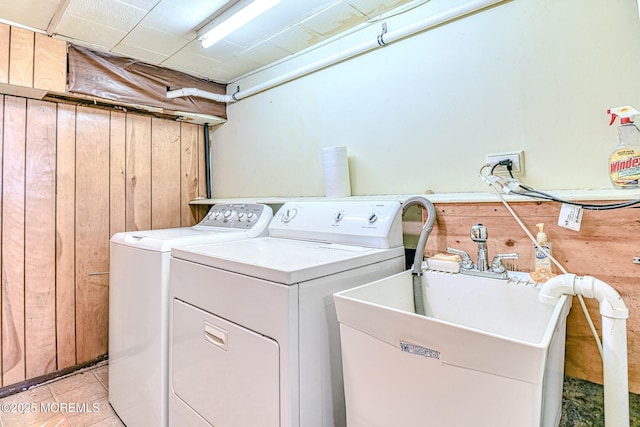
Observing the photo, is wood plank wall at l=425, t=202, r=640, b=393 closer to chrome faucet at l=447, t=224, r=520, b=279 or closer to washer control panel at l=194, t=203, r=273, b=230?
chrome faucet at l=447, t=224, r=520, b=279

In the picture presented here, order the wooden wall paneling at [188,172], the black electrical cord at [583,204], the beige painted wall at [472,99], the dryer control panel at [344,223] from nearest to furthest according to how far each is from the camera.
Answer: the black electrical cord at [583,204]
the beige painted wall at [472,99]
the dryer control panel at [344,223]
the wooden wall paneling at [188,172]

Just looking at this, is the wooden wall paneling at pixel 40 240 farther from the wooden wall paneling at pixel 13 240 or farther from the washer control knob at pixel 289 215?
the washer control knob at pixel 289 215

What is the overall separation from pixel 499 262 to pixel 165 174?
7.90 feet

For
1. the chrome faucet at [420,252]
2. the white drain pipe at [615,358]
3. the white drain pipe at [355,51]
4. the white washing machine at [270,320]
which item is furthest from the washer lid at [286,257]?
the white drain pipe at [355,51]

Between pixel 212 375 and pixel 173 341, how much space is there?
1.03 ft

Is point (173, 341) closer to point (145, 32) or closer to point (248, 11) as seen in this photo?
point (248, 11)

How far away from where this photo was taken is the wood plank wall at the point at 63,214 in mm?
2002

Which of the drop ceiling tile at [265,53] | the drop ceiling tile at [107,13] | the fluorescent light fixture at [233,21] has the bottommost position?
the fluorescent light fixture at [233,21]

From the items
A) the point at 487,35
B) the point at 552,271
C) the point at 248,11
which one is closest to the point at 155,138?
the point at 248,11

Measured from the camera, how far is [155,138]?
2.58 m

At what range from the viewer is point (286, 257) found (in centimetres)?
120

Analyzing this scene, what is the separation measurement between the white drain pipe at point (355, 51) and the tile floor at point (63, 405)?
78.4 inches

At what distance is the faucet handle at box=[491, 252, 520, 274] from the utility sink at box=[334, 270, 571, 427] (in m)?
0.05

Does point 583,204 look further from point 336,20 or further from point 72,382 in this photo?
point 72,382
